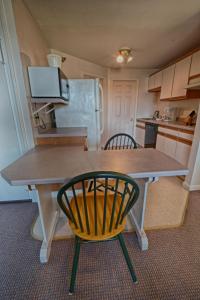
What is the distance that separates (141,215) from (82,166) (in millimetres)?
817

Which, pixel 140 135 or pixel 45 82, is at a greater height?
pixel 45 82

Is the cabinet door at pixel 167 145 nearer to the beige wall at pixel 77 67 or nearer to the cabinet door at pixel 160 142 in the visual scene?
the cabinet door at pixel 160 142

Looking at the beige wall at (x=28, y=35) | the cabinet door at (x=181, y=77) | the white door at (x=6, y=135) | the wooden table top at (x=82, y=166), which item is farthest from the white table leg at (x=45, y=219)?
the cabinet door at (x=181, y=77)

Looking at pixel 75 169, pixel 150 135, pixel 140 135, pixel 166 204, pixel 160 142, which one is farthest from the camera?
pixel 140 135

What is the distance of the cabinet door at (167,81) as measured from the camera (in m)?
3.18

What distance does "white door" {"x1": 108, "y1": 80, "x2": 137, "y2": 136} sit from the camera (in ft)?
14.5

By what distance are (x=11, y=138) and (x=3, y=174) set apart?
3.12 feet

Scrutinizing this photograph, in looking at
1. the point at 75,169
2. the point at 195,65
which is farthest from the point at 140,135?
the point at 75,169

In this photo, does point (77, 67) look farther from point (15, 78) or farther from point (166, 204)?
point (166, 204)

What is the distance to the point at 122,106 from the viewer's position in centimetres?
458

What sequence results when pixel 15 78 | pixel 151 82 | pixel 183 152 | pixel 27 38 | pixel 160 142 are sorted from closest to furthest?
pixel 15 78 < pixel 27 38 < pixel 183 152 < pixel 160 142 < pixel 151 82

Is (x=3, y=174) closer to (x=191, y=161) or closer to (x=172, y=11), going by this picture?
(x=191, y=161)

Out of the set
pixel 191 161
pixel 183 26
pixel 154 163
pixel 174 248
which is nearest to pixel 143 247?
pixel 174 248

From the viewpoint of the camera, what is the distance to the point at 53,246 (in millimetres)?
1334
